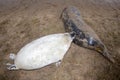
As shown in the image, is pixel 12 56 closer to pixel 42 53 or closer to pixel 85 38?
pixel 42 53

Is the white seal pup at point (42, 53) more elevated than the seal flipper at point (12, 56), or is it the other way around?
the white seal pup at point (42, 53)

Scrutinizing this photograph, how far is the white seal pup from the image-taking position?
126 inches

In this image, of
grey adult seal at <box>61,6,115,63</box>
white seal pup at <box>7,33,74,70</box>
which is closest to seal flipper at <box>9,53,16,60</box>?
white seal pup at <box>7,33,74,70</box>

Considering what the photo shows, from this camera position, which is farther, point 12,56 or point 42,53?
point 12,56

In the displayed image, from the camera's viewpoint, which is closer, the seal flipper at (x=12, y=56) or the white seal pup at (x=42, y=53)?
Answer: the white seal pup at (x=42, y=53)

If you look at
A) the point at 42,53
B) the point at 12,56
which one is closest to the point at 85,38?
the point at 42,53

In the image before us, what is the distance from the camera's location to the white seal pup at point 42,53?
319 centimetres

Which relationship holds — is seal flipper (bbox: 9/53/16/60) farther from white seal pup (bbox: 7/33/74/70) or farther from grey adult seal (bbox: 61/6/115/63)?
grey adult seal (bbox: 61/6/115/63)

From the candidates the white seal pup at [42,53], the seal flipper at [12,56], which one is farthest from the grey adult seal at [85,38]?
the seal flipper at [12,56]

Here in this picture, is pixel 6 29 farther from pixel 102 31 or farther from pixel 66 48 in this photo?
pixel 102 31

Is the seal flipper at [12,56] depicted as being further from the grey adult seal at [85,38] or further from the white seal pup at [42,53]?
the grey adult seal at [85,38]

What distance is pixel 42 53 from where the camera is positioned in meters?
3.21

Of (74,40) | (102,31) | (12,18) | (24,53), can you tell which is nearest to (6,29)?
(12,18)

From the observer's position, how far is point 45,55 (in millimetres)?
3195
